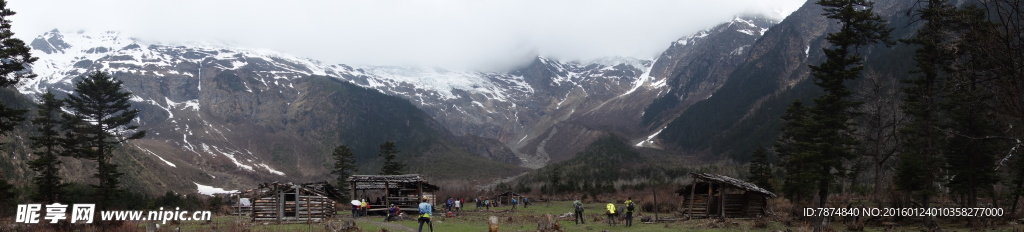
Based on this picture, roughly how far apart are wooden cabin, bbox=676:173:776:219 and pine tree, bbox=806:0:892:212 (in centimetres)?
501

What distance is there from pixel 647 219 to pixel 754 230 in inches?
376

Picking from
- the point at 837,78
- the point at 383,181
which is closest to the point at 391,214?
the point at 383,181

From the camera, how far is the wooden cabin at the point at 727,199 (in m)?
36.9

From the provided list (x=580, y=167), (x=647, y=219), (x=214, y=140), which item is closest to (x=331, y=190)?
(x=647, y=219)

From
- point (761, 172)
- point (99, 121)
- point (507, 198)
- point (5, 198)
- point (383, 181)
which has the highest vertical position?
point (99, 121)

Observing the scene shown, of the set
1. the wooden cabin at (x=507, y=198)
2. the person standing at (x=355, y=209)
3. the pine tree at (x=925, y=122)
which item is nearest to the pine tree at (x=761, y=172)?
the pine tree at (x=925, y=122)

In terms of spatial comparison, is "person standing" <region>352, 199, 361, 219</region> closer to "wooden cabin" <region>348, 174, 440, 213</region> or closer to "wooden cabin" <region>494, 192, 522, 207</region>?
"wooden cabin" <region>348, 174, 440, 213</region>

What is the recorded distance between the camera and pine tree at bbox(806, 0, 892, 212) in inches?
1238

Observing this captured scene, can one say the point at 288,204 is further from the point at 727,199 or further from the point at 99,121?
the point at 727,199

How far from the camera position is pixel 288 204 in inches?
1689

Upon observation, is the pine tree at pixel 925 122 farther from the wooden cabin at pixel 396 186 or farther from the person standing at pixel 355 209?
the person standing at pixel 355 209

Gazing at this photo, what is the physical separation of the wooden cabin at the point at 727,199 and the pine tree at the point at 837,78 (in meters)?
5.01

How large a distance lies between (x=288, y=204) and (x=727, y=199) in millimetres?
29591

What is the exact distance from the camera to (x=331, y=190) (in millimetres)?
52562
